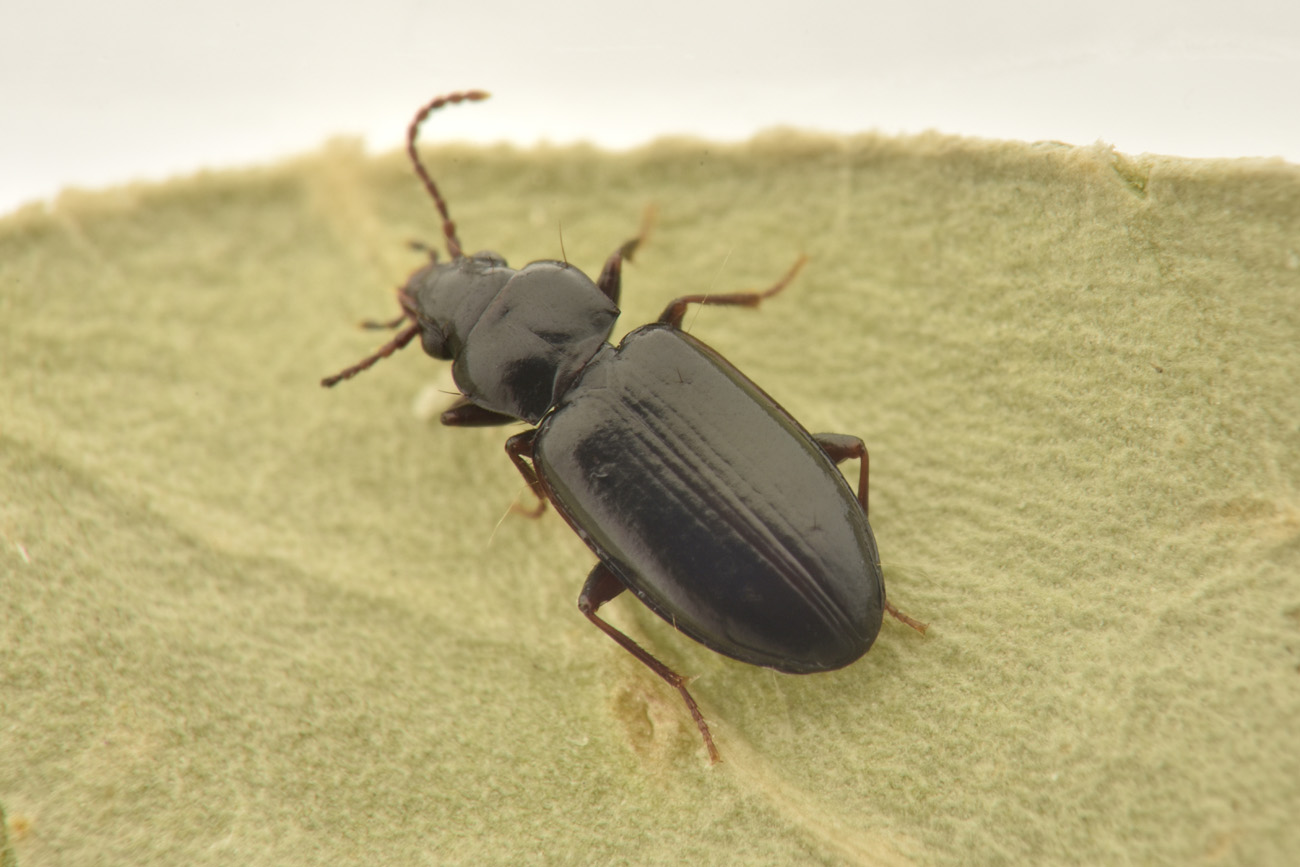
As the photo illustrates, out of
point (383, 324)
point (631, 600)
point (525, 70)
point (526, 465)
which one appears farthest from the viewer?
point (525, 70)

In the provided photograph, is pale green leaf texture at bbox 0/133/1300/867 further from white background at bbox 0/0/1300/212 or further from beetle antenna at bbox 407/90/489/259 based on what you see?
white background at bbox 0/0/1300/212

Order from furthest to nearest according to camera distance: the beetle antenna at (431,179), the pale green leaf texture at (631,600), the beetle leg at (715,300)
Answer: the beetle antenna at (431,179) < the beetle leg at (715,300) < the pale green leaf texture at (631,600)

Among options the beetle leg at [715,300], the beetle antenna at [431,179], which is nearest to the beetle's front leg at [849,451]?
the beetle leg at [715,300]

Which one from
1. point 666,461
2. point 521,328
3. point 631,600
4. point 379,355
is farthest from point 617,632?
point 379,355

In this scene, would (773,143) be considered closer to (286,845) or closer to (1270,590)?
(1270,590)

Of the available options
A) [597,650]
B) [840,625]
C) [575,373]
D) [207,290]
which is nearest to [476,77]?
[207,290]

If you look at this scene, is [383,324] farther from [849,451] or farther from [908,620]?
[908,620]

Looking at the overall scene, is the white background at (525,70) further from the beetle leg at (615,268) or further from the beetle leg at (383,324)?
the beetle leg at (383,324)
